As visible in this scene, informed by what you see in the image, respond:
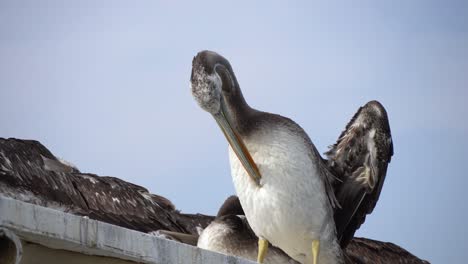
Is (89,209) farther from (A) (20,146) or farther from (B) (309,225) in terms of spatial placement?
(B) (309,225)

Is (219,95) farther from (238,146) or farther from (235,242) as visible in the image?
(235,242)

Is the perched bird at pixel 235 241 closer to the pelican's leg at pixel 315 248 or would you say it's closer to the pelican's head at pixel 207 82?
the pelican's leg at pixel 315 248

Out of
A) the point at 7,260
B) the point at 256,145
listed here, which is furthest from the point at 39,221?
the point at 256,145

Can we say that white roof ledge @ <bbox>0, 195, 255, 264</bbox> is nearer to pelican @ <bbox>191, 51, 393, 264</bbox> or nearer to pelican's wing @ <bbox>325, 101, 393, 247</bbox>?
pelican @ <bbox>191, 51, 393, 264</bbox>

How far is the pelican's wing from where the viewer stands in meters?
8.09

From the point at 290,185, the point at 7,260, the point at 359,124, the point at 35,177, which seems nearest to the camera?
the point at 7,260

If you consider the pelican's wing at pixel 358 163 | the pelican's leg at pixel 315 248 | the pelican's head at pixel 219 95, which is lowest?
the pelican's leg at pixel 315 248

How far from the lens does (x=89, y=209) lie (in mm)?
10578

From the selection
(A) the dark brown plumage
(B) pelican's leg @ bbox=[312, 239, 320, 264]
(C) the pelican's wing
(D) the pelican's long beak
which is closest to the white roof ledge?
(D) the pelican's long beak

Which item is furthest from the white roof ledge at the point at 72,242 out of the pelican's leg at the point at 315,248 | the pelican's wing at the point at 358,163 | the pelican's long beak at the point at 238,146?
the pelican's wing at the point at 358,163

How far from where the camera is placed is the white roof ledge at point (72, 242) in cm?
343

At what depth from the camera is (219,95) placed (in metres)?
7.05

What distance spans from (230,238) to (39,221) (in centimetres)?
496

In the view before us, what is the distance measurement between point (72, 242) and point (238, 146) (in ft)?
11.0
